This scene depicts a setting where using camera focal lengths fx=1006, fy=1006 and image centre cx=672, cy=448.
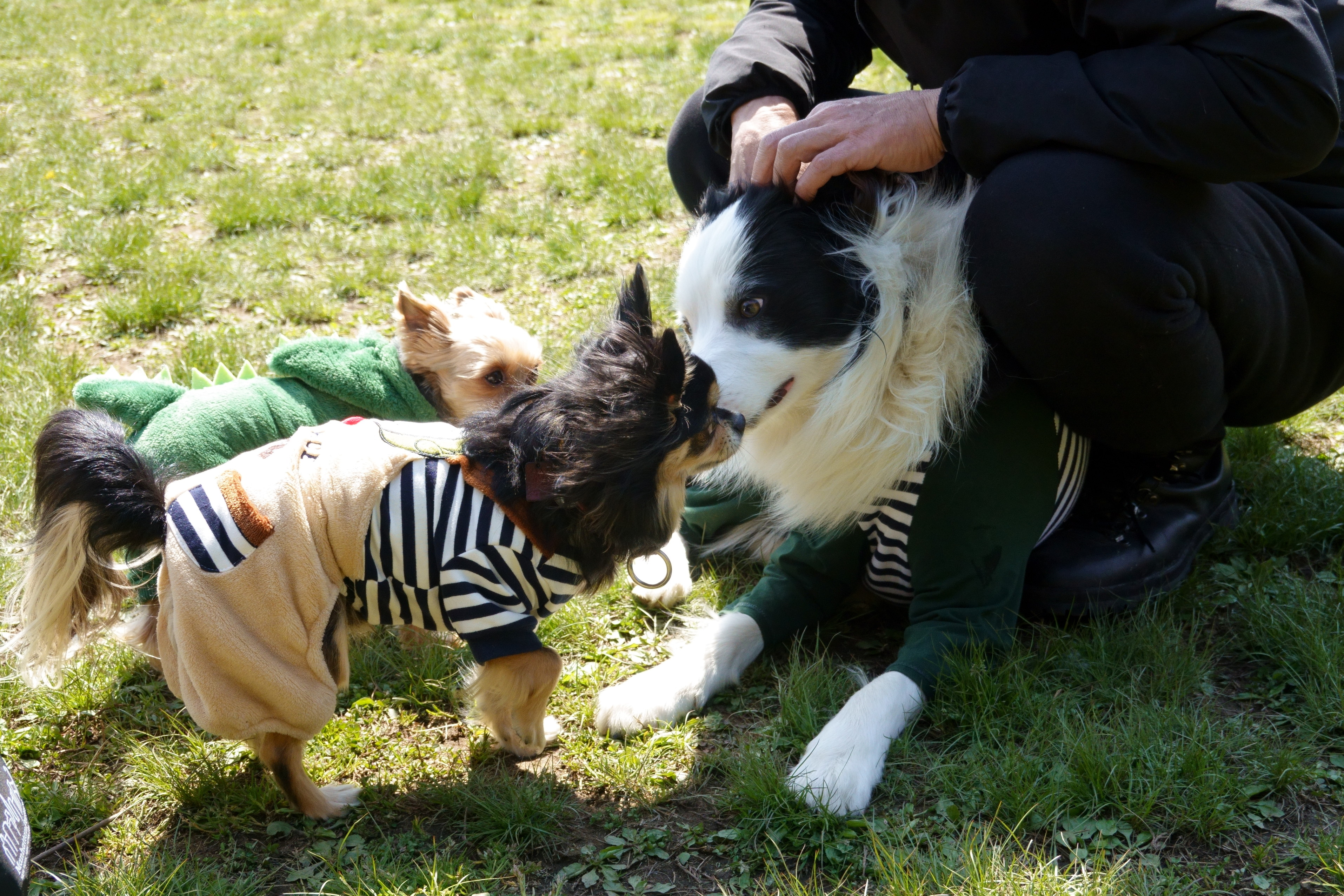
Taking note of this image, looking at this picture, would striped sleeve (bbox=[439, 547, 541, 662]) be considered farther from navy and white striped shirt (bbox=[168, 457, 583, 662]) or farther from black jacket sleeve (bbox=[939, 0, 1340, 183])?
black jacket sleeve (bbox=[939, 0, 1340, 183])

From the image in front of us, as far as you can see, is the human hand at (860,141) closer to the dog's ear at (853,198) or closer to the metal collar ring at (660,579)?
the dog's ear at (853,198)

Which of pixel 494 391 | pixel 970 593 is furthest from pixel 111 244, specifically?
pixel 970 593

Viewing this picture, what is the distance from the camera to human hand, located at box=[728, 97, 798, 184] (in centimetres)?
226

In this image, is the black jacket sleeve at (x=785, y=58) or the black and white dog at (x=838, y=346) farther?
the black jacket sleeve at (x=785, y=58)

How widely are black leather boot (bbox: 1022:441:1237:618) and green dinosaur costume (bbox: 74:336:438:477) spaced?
1724 mm

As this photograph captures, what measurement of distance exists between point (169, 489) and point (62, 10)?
33.7 ft

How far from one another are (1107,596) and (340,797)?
1.65 metres

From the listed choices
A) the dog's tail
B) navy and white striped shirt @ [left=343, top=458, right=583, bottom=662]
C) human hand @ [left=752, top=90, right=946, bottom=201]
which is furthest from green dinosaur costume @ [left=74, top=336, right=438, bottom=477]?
human hand @ [left=752, top=90, right=946, bottom=201]

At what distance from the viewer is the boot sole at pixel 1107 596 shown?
220cm

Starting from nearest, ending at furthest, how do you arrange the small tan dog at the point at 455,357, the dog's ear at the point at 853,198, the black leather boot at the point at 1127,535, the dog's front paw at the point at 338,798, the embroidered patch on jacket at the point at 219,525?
the embroidered patch on jacket at the point at 219,525 < the dog's front paw at the point at 338,798 < the dog's ear at the point at 853,198 < the black leather boot at the point at 1127,535 < the small tan dog at the point at 455,357

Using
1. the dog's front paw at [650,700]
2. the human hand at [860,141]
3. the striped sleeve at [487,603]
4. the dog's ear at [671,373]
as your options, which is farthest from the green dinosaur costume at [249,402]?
the human hand at [860,141]

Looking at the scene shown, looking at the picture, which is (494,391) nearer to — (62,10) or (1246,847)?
(1246,847)

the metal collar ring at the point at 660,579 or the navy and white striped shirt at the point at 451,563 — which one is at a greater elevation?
the navy and white striped shirt at the point at 451,563

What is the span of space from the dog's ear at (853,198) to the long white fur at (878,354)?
0.02 meters
